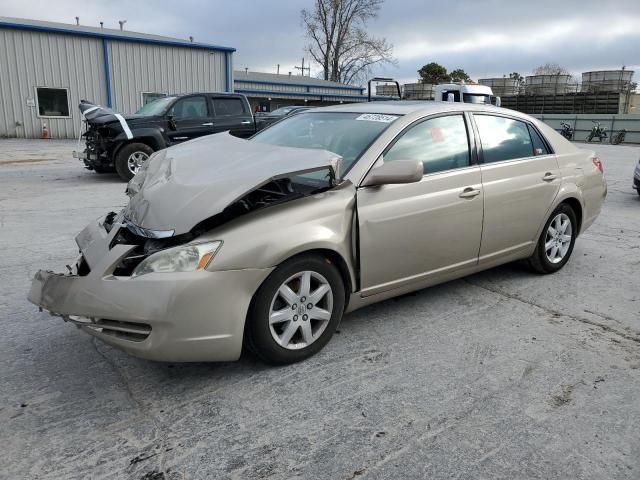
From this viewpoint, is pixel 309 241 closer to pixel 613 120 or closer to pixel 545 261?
pixel 545 261

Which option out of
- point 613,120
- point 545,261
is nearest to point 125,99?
point 545,261

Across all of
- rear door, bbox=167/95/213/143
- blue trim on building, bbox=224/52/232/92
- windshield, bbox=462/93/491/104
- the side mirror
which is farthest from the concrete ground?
blue trim on building, bbox=224/52/232/92

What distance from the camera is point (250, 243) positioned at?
9.05 ft

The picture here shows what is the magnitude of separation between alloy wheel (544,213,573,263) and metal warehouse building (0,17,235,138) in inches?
864

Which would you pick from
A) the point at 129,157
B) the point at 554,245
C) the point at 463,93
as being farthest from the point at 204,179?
the point at 463,93

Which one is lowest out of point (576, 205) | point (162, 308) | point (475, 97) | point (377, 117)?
point (162, 308)

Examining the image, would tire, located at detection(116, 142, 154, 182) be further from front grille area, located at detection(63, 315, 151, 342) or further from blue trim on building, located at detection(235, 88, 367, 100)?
blue trim on building, located at detection(235, 88, 367, 100)

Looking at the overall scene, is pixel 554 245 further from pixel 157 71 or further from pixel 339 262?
pixel 157 71

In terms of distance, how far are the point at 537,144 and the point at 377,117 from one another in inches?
65.5

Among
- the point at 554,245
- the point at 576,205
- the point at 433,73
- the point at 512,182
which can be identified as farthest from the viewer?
the point at 433,73

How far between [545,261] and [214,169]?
315cm

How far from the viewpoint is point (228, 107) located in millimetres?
11352

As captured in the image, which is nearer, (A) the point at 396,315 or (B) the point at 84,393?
(B) the point at 84,393

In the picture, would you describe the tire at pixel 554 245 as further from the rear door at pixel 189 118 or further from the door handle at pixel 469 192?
the rear door at pixel 189 118
